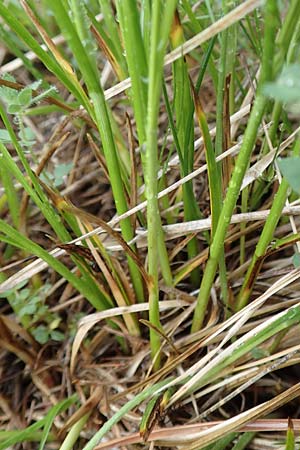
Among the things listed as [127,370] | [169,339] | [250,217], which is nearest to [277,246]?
[250,217]

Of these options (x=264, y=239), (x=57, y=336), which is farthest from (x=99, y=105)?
(x=57, y=336)

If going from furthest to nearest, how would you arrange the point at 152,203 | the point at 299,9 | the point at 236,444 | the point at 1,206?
1. the point at 1,206
2. the point at 236,444
3. the point at 152,203
4. the point at 299,9

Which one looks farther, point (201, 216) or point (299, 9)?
point (201, 216)

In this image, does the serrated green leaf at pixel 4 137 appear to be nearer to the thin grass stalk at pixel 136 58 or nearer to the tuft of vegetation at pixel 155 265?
the tuft of vegetation at pixel 155 265

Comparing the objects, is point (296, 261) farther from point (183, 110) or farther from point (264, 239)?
point (183, 110)

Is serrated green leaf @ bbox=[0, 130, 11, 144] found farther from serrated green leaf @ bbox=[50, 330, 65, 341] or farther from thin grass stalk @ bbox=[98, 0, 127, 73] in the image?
serrated green leaf @ bbox=[50, 330, 65, 341]

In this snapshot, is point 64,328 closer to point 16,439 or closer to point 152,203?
point 16,439

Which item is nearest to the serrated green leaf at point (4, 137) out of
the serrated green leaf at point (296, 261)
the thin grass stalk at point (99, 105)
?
the thin grass stalk at point (99, 105)
